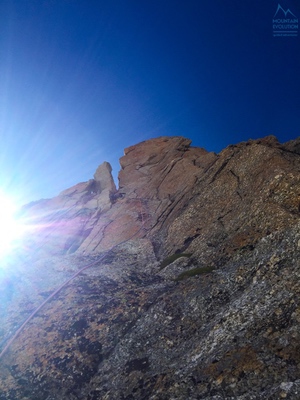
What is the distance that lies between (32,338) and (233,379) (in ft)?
59.9

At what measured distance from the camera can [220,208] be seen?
1421 inches

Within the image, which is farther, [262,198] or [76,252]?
[76,252]

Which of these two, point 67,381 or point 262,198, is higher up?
point 262,198

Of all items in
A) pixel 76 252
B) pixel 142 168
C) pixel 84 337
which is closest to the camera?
pixel 84 337

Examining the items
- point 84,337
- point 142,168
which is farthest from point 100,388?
point 142,168

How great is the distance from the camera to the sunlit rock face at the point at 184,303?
42.8 ft

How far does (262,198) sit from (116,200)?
146 ft

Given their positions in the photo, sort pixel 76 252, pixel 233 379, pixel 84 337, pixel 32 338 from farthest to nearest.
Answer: pixel 76 252, pixel 32 338, pixel 84 337, pixel 233 379

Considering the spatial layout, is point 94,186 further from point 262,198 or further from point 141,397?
point 141,397

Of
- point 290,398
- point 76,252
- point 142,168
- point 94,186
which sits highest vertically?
point 94,186

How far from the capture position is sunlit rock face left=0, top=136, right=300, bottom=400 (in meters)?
13.1

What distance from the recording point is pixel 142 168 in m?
78.1

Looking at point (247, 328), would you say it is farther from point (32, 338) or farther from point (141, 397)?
point (32, 338)

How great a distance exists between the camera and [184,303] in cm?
2075
